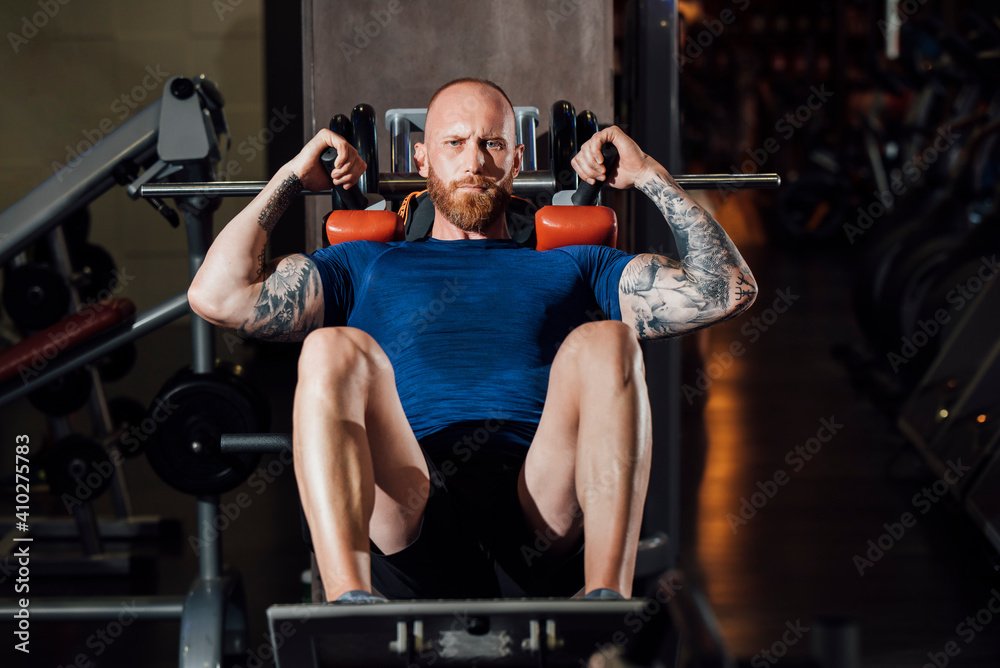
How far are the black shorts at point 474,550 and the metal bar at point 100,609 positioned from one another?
3.34 ft

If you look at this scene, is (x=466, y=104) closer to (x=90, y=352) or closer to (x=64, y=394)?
(x=90, y=352)

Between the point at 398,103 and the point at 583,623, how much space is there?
5.39 feet

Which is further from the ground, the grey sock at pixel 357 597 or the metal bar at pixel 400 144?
the metal bar at pixel 400 144

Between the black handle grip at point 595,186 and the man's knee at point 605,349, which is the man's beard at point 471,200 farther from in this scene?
the man's knee at point 605,349

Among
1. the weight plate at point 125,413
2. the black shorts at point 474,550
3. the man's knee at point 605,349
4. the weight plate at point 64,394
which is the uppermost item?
the man's knee at point 605,349

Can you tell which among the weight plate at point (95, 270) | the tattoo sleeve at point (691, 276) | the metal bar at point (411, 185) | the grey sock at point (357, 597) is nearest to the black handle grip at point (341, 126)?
the metal bar at point (411, 185)

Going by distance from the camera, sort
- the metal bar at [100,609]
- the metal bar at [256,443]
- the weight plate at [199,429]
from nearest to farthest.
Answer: the metal bar at [256,443], the weight plate at [199,429], the metal bar at [100,609]

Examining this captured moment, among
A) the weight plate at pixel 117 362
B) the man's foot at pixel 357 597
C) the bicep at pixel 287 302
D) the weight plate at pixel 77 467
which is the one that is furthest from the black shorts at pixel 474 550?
the weight plate at pixel 117 362

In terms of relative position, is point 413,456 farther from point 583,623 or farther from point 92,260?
point 92,260

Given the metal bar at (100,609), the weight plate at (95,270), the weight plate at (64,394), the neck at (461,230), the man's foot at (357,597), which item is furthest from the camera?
the weight plate at (95,270)

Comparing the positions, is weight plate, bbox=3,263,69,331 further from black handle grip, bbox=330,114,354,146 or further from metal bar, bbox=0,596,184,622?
black handle grip, bbox=330,114,354,146

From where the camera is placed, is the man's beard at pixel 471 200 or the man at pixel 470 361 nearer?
the man at pixel 470 361

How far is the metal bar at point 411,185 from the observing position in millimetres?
2160

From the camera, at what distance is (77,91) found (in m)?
6.46
